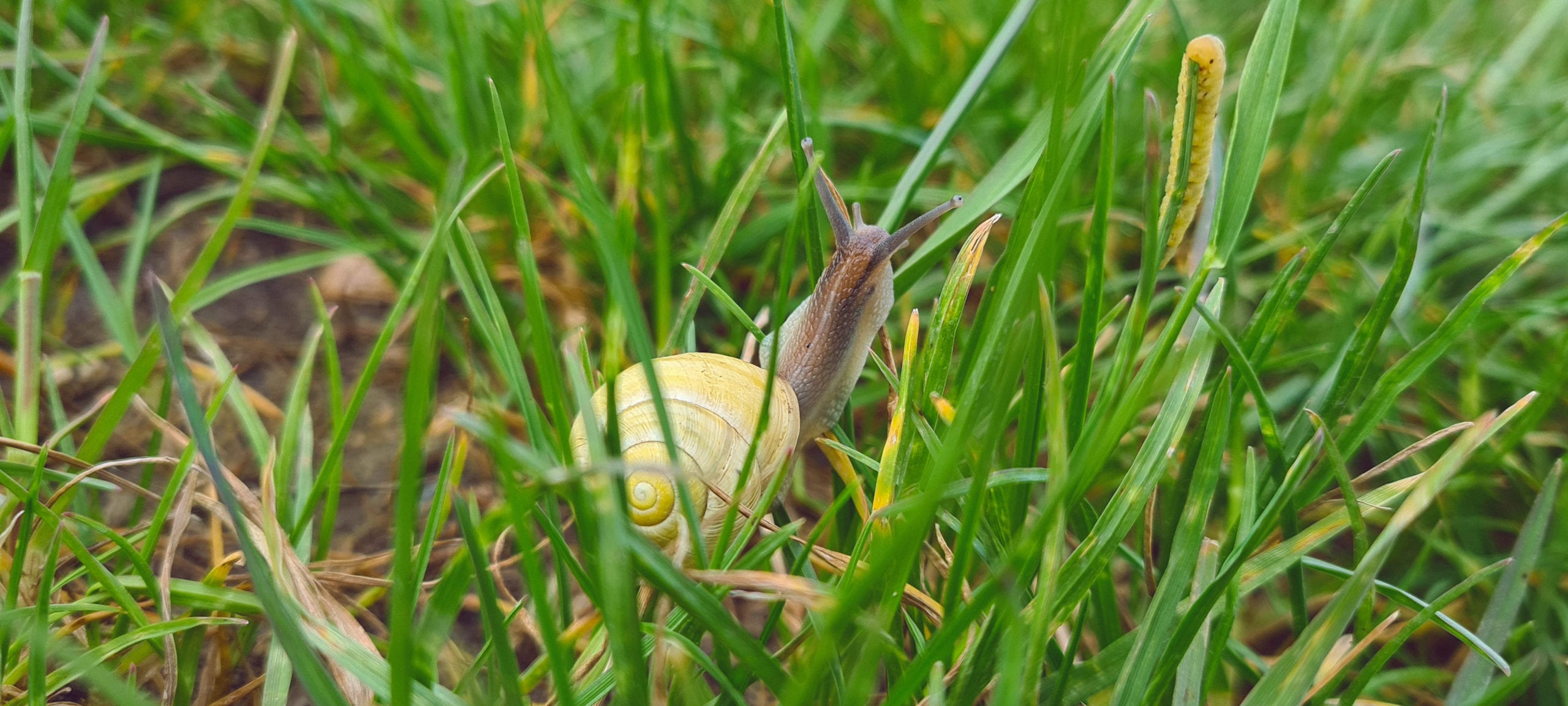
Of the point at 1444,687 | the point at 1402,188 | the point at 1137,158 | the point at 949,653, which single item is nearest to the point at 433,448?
the point at 949,653

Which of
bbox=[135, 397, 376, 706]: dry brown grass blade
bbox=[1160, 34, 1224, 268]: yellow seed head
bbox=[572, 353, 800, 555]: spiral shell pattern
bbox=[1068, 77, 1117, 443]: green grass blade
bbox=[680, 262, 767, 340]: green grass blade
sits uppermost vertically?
bbox=[1160, 34, 1224, 268]: yellow seed head

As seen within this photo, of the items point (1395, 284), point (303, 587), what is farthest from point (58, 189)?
point (1395, 284)

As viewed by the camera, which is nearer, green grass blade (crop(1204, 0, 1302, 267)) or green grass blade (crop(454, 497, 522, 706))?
green grass blade (crop(454, 497, 522, 706))

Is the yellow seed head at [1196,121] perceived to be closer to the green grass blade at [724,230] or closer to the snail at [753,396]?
the snail at [753,396]

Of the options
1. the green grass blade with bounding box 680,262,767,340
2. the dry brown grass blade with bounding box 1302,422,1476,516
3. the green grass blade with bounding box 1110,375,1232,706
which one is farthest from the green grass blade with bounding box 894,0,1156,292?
the dry brown grass blade with bounding box 1302,422,1476,516

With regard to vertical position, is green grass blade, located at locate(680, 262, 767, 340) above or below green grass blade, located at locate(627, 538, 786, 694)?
above

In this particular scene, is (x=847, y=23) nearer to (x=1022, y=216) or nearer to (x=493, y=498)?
(x=1022, y=216)

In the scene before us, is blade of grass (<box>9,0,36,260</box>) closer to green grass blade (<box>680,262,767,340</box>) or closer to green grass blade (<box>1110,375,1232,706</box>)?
green grass blade (<box>680,262,767,340</box>)

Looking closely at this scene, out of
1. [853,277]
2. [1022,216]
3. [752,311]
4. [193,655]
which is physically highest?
Answer: [1022,216]
